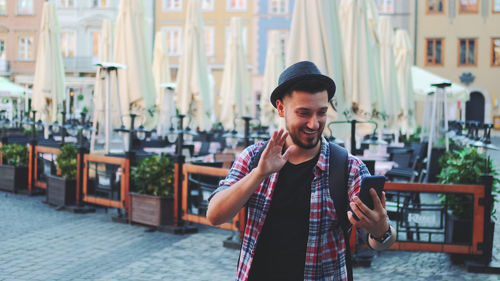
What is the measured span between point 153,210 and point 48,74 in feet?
33.3

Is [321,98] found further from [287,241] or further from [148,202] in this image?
[148,202]

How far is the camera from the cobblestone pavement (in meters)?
5.93

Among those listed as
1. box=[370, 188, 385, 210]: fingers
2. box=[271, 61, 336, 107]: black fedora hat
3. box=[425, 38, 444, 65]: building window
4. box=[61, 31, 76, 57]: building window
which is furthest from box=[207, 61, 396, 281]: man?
box=[61, 31, 76, 57]: building window

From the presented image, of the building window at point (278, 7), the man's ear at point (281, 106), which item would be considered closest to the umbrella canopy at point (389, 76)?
the man's ear at point (281, 106)

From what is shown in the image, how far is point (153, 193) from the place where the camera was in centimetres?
820

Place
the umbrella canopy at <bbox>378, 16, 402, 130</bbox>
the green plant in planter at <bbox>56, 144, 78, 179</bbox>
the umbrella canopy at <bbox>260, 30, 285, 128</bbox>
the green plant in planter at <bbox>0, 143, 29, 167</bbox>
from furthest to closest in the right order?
the umbrella canopy at <bbox>260, 30, 285, 128</bbox> < the umbrella canopy at <bbox>378, 16, 402, 130</bbox> < the green plant in planter at <bbox>0, 143, 29, 167</bbox> < the green plant in planter at <bbox>56, 144, 78, 179</bbox>

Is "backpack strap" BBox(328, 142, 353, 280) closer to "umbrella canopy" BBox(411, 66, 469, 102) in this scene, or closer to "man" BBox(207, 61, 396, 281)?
"man" BBox(207, 61, 396, 281)

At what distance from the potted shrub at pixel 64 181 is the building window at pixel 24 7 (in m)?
36.7

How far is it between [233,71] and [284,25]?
22.1m

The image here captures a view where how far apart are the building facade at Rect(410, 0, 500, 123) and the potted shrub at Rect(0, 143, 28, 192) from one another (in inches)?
1229

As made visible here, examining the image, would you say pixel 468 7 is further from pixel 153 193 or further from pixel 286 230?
pixel 286 230

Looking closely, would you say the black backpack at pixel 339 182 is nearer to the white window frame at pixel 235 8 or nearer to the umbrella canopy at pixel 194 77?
the umbrella canopy at pixel 194 77

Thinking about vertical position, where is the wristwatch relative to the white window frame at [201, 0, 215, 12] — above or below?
below

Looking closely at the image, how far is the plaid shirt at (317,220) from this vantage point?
91.1 inches
